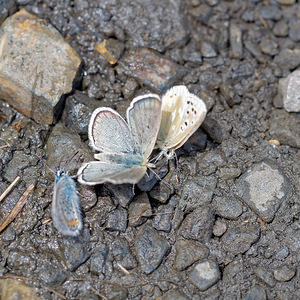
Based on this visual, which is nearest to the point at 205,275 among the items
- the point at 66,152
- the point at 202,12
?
the point at 66,152

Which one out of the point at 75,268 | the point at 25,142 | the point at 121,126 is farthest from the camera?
the point at 25,142

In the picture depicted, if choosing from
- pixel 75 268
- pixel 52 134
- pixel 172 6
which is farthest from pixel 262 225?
pixel 172 6

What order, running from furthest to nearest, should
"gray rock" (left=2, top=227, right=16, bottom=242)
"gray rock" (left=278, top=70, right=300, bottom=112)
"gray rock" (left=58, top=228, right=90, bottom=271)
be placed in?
"gray rock" (left=278, top=70, right=300, bottom=112), "gray rock" (left=2, top=227, right=16, bottom=242), "gray rock" (left=58, top=228, right=90, bottom=271)

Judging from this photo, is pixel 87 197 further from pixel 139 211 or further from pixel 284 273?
pixel 284 273

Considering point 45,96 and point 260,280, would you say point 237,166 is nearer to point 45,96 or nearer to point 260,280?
point 260,280

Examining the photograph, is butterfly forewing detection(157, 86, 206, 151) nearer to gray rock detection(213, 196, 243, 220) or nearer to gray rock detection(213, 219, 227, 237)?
gray rock detection(213, 196, 243, 220)

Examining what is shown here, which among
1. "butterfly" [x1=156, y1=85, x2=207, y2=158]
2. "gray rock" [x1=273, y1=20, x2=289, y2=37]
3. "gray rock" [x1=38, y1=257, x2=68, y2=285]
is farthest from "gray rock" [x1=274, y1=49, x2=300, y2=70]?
"gray rock" [x1=38, y1=257, x2=68, y2=285]
